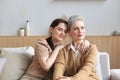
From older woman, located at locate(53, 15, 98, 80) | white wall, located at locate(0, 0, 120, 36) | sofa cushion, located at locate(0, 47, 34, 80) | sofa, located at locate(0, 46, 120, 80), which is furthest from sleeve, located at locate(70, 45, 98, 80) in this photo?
white wall, located at locate(0, 0, 120, 36)

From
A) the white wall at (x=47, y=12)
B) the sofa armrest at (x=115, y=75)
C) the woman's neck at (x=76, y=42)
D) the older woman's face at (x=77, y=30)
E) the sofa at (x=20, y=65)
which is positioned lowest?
the sofa armrest at (x=115, y=75)

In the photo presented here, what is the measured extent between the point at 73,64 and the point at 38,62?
328 mm

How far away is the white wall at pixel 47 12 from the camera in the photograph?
3719 mm

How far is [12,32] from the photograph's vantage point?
147 inches

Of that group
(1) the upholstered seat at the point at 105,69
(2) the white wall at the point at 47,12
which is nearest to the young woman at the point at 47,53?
(1) the upholstered seat at the point at 105,69

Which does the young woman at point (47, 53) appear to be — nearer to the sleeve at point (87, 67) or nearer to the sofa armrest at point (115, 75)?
the sleeve at point (87, 67)

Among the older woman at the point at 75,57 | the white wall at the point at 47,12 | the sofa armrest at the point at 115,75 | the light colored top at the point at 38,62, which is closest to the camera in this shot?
the older woman at the point at 75,57

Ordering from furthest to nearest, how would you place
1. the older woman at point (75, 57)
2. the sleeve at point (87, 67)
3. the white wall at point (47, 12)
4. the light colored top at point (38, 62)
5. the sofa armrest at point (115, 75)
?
the white wall at point (47, 12), the sofa armrest at point (115, 75), the light colored top at point (38, 62), the older woman at point (75, 57), the sleeve at point (87, 67)

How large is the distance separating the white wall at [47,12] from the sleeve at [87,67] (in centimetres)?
177

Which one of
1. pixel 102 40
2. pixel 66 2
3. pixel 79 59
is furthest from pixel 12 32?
pixel 79 59

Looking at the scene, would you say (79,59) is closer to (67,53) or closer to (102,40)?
(67,53)

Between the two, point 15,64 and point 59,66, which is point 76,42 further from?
point 15,64

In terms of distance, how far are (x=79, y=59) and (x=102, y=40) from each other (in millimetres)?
1655

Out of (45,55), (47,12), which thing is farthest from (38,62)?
(47,12)
